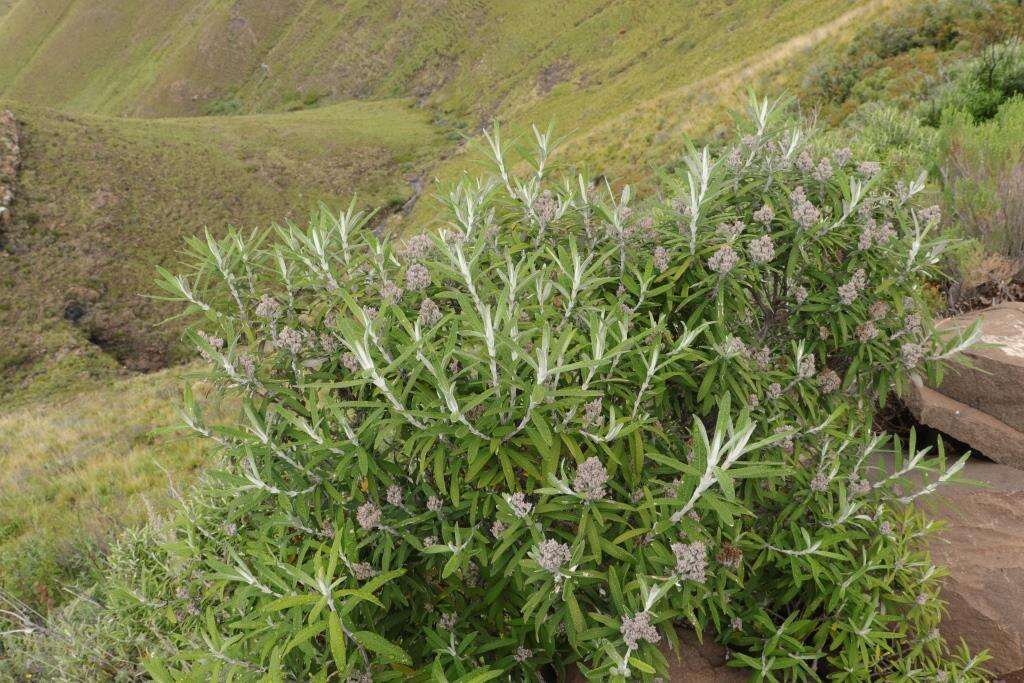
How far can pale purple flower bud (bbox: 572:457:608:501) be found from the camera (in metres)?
1.85

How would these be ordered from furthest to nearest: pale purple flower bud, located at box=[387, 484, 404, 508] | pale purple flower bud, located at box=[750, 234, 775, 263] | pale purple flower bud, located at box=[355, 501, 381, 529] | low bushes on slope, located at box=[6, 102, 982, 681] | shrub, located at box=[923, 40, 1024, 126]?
shrub, located at box=[923, 40, 1024, 126] < pale purple flower bud, located at box=[750, 234, 775, 263] < pale purple flower bud, located at box=[387, 484, 404, 508] < pale purple flower bud, located at box=[355, 501, 381, 529] < low bushes on slope, located at box=[6, 102, 982, 681]

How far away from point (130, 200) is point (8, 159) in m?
8.19

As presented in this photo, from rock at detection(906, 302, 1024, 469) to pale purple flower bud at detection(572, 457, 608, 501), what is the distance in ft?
8.73

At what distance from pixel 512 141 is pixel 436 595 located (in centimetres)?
222

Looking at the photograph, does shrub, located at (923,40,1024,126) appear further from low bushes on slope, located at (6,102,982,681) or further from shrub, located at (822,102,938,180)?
low bushes on slope, located at (6,102,982,681)

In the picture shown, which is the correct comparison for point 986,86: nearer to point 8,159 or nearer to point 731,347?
point 731,347

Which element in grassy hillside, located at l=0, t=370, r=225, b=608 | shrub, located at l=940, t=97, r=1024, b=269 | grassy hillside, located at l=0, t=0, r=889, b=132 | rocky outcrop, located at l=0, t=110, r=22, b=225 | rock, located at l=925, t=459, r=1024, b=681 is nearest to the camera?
rock, located at l=925, t=459, r=1024, b=681

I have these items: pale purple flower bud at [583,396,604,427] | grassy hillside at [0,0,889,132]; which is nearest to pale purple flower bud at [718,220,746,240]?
pale purple flower bud at [583,396,604,427]

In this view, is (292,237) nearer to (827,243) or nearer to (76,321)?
(827,243)

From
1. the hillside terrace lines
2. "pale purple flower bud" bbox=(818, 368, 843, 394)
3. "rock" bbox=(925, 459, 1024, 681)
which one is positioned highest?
"pale purple flower bud" bbox=(818, 368, 843, 394)

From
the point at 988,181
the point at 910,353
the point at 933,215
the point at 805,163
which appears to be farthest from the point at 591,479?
the point at 988,181

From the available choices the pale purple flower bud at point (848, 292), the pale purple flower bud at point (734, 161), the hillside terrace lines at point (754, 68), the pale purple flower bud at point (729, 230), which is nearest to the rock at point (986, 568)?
the pale purple flower bud at point (848, 292)

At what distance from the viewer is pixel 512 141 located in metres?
2.85

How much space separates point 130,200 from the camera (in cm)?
4172
